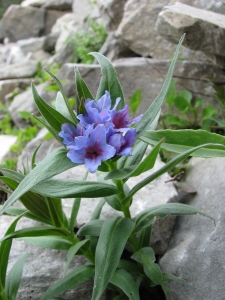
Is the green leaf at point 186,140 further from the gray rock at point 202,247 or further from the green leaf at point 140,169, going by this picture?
the gray rock at point 202,247

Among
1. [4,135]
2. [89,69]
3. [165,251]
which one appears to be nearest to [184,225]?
[165,251]

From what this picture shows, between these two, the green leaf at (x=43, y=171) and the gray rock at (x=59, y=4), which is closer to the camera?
the green leaf at (x=43, y=171)

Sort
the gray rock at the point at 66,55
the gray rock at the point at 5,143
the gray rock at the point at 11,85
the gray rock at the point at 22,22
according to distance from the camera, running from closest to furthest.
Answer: the gray rock at the point at 5,143 < the gray rock at the point at 66,55 < the gray rock at the point at 11,85 < the gray rock at the point at 22,22

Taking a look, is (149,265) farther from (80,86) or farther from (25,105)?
(25,105)

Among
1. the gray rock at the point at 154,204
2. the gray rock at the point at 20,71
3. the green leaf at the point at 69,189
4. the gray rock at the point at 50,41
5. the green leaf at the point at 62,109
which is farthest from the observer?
the gray rock at the point at 50,41

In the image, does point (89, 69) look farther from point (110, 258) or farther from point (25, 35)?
point (25, 35)

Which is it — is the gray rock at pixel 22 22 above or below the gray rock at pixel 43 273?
below

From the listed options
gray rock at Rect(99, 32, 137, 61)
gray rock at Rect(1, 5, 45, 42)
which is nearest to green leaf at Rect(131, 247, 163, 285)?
gray rock at Rect(99, 32, 137, 61)

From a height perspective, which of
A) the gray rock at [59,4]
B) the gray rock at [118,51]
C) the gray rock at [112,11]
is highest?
the gray rock at [112,11]

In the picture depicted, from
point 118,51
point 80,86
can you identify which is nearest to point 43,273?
point 80,86

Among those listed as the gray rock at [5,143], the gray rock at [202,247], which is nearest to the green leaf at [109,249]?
the gray rock at [202,247]
